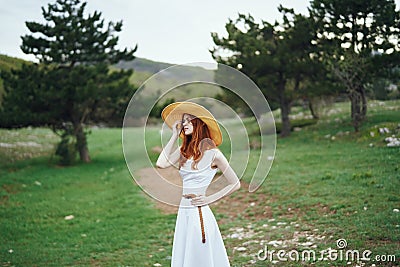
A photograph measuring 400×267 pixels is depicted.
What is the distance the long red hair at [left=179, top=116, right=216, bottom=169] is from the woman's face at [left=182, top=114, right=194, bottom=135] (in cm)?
3

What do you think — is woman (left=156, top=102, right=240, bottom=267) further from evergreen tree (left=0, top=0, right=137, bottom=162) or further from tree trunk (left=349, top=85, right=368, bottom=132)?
evergreen tree (left=0, top=0, right=137, bottom=162)

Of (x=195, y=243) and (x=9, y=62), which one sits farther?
(x=9, y=62)

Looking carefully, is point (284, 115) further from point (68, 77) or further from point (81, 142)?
point (68, 77)

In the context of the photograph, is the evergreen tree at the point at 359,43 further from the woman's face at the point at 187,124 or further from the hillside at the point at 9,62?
the woman's face at the point at 187,124

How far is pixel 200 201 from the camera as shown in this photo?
3957mm

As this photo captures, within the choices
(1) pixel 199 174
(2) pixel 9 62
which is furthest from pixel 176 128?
(2) pixel 9 62

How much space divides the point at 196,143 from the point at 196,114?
241 mm

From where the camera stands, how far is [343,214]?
704 cm

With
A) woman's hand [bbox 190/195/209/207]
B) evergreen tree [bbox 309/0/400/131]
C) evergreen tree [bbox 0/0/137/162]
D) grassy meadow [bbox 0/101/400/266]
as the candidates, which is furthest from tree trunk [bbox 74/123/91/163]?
woman's hand [bbox 190/195/209/207]

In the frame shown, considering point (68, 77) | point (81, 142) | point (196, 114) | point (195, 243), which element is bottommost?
point (81, 142)

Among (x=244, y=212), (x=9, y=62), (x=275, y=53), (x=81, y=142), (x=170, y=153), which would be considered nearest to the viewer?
(x=170, y=153)

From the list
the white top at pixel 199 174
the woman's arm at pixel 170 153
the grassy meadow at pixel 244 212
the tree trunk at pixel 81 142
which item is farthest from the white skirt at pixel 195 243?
the tree trunk at pixel 81 142

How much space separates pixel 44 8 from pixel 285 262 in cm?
1363

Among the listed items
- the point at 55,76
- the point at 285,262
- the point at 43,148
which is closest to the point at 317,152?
the point at 285,262
